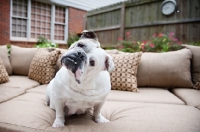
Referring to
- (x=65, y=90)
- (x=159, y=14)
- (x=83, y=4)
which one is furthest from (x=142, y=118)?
(x=83, y=4)

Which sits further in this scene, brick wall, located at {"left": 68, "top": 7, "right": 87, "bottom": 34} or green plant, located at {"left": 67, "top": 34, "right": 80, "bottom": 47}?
brick wall, located at {"left": 68, "top": 7, "right": 87, "bottom": 34}

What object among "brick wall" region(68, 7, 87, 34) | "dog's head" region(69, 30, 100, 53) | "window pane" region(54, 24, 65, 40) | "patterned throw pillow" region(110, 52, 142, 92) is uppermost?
"brick wall" region(68, 7, 87, 34)

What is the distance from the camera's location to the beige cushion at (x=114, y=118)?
3.51 feet

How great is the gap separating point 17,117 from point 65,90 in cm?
41

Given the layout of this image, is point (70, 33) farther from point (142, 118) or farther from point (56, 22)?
point (142, 118)

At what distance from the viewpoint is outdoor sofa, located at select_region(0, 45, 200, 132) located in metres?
1.12

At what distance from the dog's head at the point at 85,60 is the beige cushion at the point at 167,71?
4.39ft

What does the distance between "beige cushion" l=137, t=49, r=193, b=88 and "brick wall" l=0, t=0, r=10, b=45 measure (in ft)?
18.7

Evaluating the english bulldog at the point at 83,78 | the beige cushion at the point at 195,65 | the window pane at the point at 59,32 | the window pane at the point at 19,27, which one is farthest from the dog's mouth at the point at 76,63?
the window pane at the point at 59,32

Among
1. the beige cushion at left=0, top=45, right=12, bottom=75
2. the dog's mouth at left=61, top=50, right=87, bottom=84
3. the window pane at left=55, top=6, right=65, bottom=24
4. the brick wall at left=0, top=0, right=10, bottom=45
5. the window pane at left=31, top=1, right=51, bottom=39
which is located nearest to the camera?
the dog's mouth at left=61, top=50, right=87, bottom=84

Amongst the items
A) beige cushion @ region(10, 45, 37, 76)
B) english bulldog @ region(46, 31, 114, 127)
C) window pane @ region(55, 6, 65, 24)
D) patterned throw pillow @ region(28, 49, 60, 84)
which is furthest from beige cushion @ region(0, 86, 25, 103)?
window pane @ region(55, 6, 65, 24)

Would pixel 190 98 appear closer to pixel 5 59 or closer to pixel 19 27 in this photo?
pixel 5 59

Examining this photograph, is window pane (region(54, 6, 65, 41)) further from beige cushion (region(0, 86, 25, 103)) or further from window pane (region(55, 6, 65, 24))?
beige cushion (region(0, 86, 25, 103))

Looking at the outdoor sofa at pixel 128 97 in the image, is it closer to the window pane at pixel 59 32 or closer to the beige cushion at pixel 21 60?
the beige cushion at pixel 21 60
